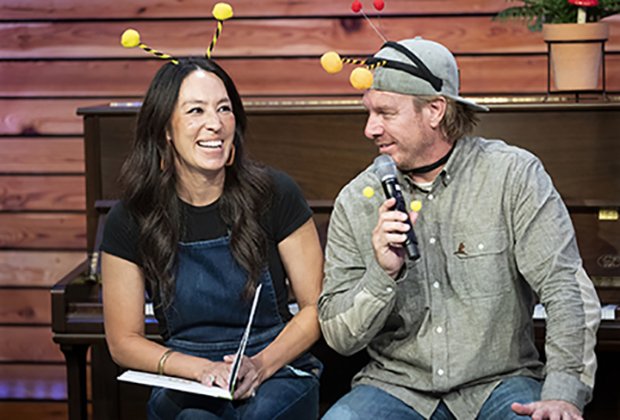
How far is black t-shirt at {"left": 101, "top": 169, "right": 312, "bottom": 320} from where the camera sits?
2951mm

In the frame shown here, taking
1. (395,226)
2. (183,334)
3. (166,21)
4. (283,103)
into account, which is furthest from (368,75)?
(166,21)

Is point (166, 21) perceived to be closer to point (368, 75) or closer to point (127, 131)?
point (127, 131)

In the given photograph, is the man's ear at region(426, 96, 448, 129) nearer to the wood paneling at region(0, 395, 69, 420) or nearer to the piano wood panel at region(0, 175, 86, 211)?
the piano wood panel at region(0, 175, 86, 211)

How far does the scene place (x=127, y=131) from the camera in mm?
3822

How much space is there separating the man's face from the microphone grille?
1.1 inches

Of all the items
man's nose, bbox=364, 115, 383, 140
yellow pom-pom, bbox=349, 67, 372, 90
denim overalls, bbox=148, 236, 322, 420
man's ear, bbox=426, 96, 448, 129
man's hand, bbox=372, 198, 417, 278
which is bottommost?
denim overalls, bbox=148, 236, 322, 420

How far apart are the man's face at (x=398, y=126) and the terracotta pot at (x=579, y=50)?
1.09m

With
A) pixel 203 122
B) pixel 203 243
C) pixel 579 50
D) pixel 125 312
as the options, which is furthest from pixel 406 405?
pixel 579 50

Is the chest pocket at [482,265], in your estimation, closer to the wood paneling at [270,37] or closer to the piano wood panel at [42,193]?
the wood paneling at [270,37]

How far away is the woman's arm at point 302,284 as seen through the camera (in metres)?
2.88

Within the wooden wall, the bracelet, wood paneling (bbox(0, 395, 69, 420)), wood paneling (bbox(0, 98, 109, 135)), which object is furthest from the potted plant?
wood paneling (bbox(0, 395, 69, 420))

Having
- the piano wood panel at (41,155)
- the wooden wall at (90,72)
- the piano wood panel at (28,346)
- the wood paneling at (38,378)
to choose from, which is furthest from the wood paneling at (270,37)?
the wood paneling at (38,378)

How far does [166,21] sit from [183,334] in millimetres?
2036

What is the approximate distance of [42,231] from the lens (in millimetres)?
4836
